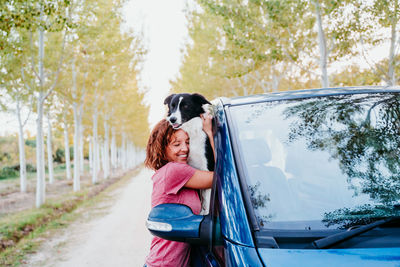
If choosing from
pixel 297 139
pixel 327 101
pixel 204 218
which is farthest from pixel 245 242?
pixel 327 101

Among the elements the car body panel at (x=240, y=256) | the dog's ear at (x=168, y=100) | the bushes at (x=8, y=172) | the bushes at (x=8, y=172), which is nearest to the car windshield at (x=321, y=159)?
the car body panel at (x=240, y=256)

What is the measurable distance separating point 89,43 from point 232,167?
13.4m

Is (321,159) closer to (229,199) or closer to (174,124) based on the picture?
(229,199)

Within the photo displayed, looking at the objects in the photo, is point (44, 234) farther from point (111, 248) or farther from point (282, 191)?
point (282, 191)

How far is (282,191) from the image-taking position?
5.82ft

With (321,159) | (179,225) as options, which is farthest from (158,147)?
(321,159)

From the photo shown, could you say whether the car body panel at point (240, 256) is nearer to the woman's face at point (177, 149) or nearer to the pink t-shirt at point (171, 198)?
the pink t-shirt at point (171, 198)

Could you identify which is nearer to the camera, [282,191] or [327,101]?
[282,191]

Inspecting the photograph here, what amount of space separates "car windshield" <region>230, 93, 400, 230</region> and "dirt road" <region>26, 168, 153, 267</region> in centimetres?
414

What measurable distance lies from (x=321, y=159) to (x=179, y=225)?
83cm

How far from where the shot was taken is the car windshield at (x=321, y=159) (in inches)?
64.4

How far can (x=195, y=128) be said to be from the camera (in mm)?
2811

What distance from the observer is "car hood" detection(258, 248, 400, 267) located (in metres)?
→ 1.32

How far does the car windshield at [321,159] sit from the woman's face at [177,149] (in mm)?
528
